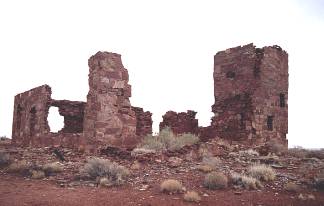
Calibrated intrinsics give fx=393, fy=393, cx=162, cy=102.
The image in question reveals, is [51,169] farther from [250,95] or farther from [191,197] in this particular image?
[250,95]

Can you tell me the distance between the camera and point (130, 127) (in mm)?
15109

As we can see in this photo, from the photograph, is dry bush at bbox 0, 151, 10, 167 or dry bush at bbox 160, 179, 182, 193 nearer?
dry bush at bbox 160, 179, 182, 193

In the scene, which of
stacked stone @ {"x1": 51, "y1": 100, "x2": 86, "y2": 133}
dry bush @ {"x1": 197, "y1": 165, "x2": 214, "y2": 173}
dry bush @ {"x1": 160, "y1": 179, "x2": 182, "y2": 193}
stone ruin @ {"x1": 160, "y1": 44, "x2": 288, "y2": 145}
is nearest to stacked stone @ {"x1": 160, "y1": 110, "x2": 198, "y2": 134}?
stone ruin @ {"x1": 160, "y1": 44, "x2": 288, "y2": 145}

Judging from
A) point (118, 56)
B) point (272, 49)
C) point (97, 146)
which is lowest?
point (97, 146)

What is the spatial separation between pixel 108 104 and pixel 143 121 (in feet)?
19.2

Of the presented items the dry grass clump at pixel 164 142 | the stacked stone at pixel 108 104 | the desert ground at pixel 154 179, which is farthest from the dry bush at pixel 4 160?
the dry grass clump at pixel 164 142

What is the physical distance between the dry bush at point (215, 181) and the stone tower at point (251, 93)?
7990 mm

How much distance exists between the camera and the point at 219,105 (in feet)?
63.5

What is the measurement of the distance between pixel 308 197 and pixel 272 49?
10.6 m

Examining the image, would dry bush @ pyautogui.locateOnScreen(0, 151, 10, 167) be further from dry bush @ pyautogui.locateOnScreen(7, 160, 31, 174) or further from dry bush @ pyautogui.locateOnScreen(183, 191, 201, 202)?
dry bush @ pyautogui.locateOnScreen(183, 191, 201, 202)

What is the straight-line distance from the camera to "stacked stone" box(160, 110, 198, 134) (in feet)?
70.6

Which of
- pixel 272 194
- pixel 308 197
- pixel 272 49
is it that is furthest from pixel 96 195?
pixel 272 49

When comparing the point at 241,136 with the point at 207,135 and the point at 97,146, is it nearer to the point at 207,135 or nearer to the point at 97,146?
the point at 207,135

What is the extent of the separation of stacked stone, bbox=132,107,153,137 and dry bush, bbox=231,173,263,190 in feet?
31.6
